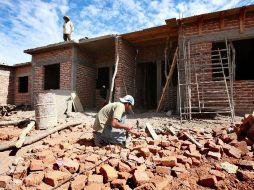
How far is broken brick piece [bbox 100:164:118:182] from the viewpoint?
347 centimetres

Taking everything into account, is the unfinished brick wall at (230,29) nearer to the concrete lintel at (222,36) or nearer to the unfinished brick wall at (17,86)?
the concrete lintel at (222,36)

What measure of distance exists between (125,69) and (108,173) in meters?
7.44

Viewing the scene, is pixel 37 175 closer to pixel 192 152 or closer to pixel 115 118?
pixel 115 118

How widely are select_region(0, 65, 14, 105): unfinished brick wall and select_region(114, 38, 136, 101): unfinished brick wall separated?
30.3ft

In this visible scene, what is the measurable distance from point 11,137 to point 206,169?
523cm

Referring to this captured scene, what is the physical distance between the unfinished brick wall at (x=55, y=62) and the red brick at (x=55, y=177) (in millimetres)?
7712

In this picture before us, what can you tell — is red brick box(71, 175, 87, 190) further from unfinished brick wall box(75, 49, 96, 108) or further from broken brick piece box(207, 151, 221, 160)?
unfinished brick wall box(75, 49, 96, 108)

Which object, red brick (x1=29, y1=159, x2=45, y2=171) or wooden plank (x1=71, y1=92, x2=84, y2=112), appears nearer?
red brick (x1=29, y1=159, x2=45, y2=171)

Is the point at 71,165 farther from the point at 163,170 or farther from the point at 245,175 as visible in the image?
the point at 245,175

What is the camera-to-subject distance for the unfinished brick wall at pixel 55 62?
1124 centimetres

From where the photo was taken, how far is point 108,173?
3.50 metres

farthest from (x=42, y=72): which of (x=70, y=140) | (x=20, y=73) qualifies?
(x=70, y=140)

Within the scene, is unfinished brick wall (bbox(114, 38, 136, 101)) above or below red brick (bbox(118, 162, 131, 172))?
above

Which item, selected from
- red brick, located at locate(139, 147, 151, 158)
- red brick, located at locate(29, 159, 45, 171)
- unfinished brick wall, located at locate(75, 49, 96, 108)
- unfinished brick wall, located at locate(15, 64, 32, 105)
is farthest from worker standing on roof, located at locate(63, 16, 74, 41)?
red brick, located at locate(139, 147, 151, 158)
